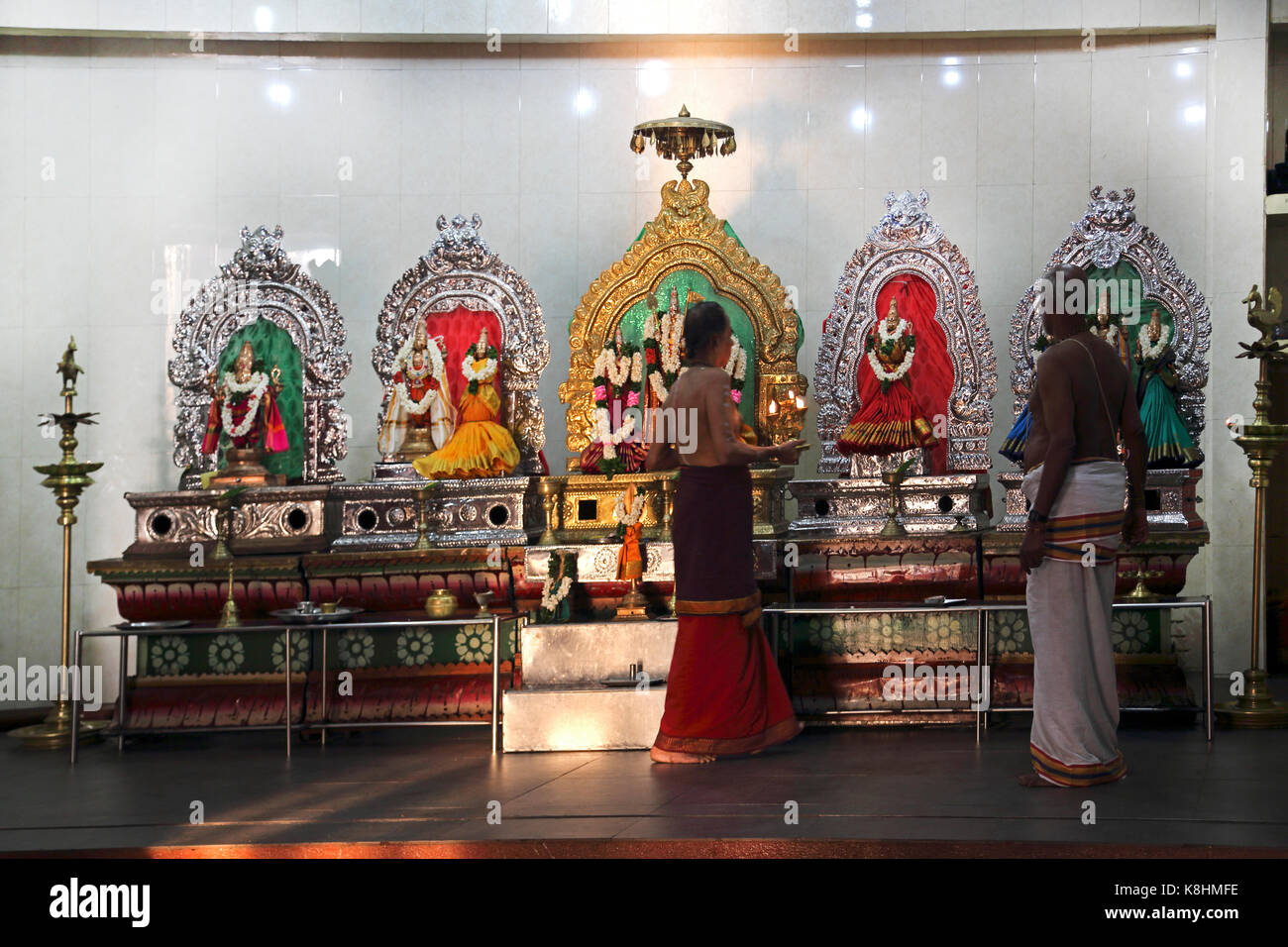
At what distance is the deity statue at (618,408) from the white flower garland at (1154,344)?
325 centimetres

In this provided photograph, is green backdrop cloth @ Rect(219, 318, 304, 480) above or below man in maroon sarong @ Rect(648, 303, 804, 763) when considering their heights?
above

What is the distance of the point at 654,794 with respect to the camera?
6133mm

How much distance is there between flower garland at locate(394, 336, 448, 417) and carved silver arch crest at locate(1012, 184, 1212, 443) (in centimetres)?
393

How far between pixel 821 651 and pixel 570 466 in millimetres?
2180

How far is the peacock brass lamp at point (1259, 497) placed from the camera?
25.7 ft

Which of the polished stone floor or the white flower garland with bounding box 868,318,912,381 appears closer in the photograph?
the polished stone floor

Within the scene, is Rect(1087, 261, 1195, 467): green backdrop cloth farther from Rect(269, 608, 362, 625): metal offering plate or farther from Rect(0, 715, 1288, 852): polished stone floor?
Rect(269, 608, 362, 625): metal offering plate

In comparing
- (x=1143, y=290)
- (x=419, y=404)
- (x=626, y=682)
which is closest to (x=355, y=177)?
(x=419, y=404)

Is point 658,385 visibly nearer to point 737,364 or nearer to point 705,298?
point 737,364

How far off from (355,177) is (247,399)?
2.62 meters

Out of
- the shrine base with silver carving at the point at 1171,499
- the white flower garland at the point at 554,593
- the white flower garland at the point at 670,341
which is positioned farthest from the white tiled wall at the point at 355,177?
the white flower garland at the point at 554,593

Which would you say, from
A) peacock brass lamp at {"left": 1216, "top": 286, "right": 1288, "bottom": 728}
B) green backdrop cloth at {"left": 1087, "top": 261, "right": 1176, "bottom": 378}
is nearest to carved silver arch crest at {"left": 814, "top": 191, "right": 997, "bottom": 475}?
green backdrop cloth at {"left": 1087, "top": 261, "right": 1176, "bottom": 378}

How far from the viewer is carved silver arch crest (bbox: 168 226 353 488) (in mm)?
10148

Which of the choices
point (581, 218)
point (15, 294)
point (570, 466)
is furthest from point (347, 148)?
point (570, 466)
